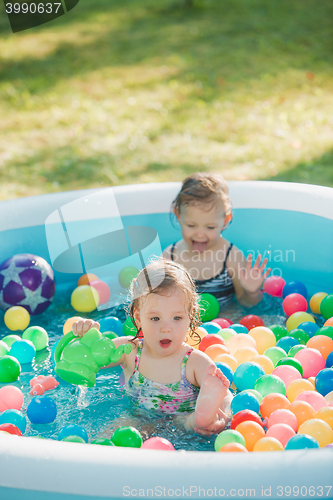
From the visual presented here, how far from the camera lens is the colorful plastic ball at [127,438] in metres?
1.79

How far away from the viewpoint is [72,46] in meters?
8.45

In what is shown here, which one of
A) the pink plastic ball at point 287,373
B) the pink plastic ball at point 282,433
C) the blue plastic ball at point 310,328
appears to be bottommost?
the blue plastic ball at point 310,328

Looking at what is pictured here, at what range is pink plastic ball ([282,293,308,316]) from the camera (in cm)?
291

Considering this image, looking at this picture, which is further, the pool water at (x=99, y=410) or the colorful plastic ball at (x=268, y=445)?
the pool water at (x=99, y=410)

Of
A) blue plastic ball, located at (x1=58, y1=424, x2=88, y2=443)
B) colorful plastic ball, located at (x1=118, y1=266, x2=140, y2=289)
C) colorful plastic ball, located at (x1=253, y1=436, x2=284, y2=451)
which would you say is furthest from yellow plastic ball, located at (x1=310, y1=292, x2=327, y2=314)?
blue plastic ball, located at (x1=58, y1=424, x2=88, y2=443)

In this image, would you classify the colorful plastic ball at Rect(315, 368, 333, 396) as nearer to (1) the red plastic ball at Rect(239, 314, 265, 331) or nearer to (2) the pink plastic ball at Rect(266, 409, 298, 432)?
(2) the pink plastic ball at Rect(266, 409, 298, 432)

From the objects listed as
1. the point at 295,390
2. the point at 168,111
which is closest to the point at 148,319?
the point at 295,390

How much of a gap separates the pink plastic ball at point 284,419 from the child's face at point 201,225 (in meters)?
1.16

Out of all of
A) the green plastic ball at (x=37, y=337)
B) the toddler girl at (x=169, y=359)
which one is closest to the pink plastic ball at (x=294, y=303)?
the toddler girl at (x=169, y=359)

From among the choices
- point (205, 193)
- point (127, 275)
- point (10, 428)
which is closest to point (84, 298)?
point (127, 275)

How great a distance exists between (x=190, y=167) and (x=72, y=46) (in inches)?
175

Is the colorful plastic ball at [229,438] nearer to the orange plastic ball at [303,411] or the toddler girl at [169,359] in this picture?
the toddler girl at [169,359]

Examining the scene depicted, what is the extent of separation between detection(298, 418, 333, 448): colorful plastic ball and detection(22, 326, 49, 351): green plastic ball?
1.32 meters

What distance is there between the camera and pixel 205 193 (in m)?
2.90
